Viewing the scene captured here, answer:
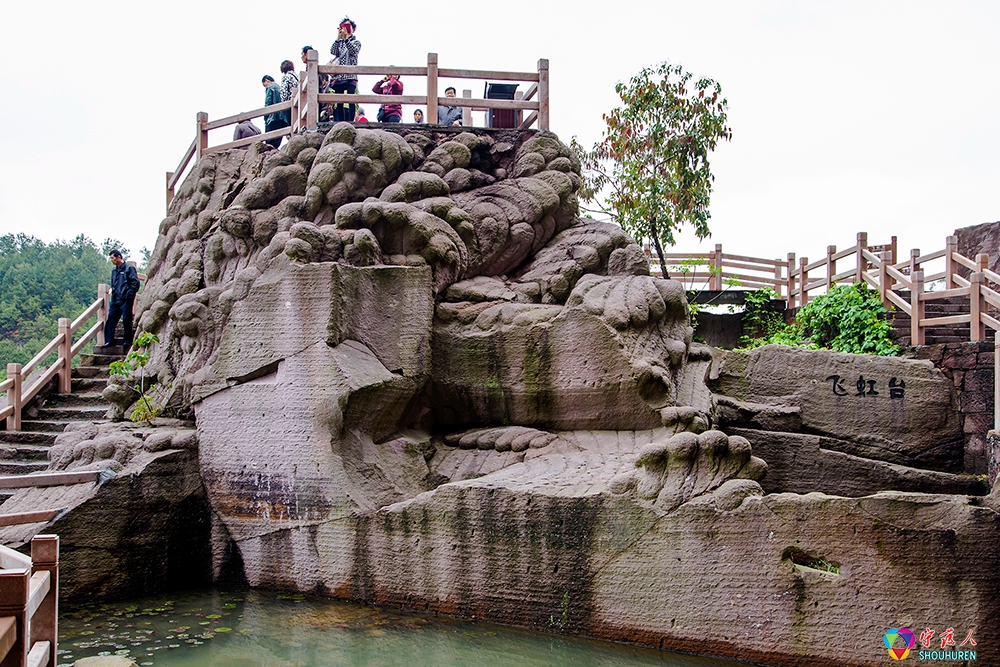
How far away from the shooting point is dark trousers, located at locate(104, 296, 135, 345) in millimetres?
10072

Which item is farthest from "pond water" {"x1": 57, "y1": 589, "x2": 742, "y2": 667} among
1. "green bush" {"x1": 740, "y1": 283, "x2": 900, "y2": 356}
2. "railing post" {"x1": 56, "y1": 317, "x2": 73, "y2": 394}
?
"green bush" {"x1": 740, "y1": 283, "x2": 900, "y2": 356}

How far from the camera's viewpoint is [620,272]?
7559mm

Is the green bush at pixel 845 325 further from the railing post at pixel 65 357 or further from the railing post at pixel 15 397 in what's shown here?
the railing post at pixel 15 397

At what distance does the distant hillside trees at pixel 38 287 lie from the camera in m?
24.0

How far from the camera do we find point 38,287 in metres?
26.6

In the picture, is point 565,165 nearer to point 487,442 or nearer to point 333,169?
point 333,169

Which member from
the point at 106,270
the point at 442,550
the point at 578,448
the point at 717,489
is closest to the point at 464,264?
the point at 578,448

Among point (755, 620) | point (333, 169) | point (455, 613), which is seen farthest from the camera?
point (333, 169)

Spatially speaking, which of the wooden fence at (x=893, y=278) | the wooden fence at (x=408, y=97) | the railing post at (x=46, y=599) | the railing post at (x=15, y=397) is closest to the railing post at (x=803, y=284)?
the wooden fence at (x=893, y=278)

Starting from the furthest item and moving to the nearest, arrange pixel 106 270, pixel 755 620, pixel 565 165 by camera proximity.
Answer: pixel 106 270, pixel 565 165, pixel 755 620

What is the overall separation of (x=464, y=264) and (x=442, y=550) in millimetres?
2675

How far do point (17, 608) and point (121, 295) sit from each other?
8.37 metres

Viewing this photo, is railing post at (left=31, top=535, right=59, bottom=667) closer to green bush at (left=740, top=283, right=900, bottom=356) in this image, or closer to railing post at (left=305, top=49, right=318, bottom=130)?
railing post at (left=305, top=49, right=318, bottom=130)

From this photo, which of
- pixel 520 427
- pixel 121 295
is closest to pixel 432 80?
pixel 520 427
